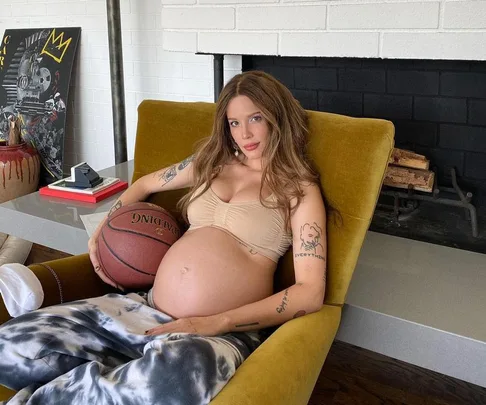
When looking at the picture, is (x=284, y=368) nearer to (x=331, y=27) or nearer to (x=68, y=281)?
(x=68, y=281)

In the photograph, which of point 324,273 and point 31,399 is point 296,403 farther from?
point 31,399

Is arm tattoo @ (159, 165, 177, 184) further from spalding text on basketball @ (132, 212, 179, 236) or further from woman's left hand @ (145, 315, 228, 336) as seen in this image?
woman's left hand @ (145, 315, 228, 336)

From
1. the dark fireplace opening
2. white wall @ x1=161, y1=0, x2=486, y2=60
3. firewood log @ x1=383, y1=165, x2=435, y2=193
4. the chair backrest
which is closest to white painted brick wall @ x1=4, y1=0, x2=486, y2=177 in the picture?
white wall @ x1=161, y1=0, x2=486, y2=60

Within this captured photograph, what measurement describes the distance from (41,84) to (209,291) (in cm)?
262

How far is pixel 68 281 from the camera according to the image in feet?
4.71

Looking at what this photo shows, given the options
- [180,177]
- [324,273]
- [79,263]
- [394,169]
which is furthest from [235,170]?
[394,169]

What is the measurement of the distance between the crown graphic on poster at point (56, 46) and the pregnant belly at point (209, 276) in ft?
7.83

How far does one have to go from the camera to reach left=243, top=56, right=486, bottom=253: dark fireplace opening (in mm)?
2064

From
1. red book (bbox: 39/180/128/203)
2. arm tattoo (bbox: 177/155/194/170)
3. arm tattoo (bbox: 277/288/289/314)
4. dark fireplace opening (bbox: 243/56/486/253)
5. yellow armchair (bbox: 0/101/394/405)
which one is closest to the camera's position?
yellow armchair (bbox: 0/101/394/405)

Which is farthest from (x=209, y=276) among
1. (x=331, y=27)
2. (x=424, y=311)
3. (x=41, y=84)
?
(x=41, y=84)

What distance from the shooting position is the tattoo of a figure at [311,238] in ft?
4.43

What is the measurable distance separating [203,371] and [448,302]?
948 millimetres

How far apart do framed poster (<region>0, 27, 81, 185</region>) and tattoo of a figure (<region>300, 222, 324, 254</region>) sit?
246 cm

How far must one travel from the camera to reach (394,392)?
6.04ft
